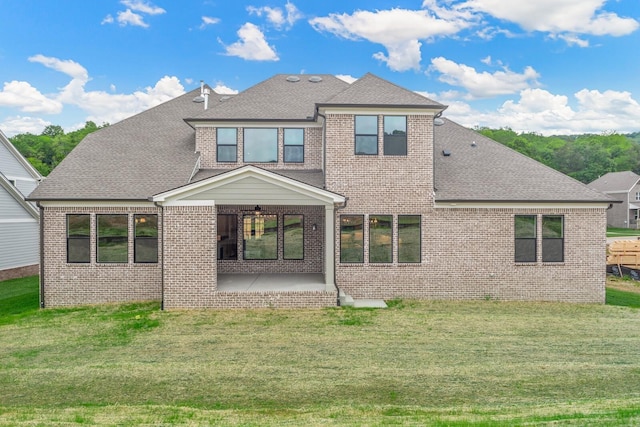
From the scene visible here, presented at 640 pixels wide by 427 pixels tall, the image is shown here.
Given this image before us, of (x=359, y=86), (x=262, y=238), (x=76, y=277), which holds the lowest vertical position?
(x=76, y=277)

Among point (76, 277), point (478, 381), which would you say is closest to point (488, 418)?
point (478, 381)

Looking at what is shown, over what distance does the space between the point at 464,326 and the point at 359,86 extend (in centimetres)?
831

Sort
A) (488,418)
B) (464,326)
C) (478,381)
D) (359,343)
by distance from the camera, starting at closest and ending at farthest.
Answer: (488,418) → (478,381) → (359,343) → (464,326)

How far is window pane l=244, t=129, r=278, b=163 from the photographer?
1447 centimetres

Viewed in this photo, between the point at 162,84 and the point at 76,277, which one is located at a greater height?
the point at 162,84

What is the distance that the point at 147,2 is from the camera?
84.7ft

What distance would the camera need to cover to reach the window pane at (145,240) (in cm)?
1304

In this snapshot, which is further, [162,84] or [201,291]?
[162,84]

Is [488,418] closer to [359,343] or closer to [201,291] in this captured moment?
[359,343]

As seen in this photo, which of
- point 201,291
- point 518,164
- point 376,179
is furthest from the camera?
point 518,164

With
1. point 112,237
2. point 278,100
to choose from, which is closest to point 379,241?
point 278,100

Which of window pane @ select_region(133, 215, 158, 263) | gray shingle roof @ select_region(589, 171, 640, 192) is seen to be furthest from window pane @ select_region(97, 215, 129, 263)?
gray shingle roof @ select_region(589, 171, 640, 192)

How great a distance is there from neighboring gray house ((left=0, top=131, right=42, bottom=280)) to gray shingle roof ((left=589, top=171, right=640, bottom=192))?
64.2m

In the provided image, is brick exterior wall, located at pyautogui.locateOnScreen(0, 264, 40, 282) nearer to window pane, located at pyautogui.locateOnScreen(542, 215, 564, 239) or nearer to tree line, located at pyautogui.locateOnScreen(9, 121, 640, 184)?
window pane, located at pyautogui.locateOnScreen(542, 215, 564, 239)
